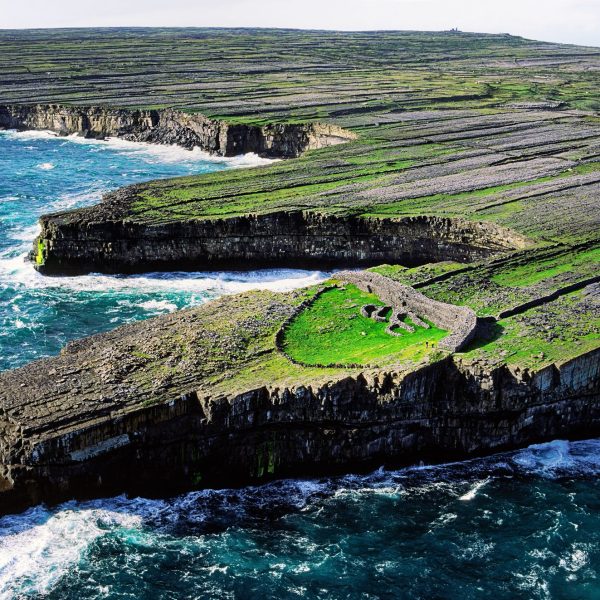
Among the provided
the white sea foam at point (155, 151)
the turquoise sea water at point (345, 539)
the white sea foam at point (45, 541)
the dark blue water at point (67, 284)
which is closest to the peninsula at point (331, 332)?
the white sea foam at point (45, 541)

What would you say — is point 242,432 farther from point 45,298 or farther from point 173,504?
point 45,298

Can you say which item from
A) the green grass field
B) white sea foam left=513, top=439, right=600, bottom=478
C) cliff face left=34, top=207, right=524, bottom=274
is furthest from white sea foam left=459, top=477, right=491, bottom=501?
cliff face left=34, top=207, right=524, bottom=274

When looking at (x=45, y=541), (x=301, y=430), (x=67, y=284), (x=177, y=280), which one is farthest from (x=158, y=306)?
(x=45, y=541)

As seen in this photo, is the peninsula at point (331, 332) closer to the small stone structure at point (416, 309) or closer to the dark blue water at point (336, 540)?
the small stone structure at point (416, 309)

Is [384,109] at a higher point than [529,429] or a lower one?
higher

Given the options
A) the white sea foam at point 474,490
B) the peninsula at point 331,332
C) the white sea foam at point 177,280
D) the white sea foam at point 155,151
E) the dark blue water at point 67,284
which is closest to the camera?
the white sea foam at point 474,490

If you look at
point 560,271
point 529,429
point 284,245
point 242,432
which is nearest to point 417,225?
point 284,245
